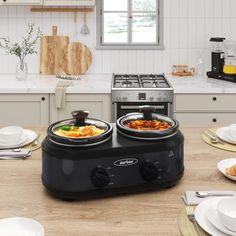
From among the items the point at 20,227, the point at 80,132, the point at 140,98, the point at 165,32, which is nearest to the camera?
the point at 20,227

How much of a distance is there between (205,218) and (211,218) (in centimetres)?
2

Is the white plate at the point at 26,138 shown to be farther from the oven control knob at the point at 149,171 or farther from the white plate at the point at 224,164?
the white plate at the point at 224,164

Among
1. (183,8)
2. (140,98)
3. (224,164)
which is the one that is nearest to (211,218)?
(224,164)

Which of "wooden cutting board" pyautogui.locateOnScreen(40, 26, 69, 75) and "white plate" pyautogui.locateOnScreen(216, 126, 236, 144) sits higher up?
"wooden cutting board" pyautogui.locateOnScreen(40, 26, 69, 75)

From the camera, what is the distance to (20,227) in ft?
3.68

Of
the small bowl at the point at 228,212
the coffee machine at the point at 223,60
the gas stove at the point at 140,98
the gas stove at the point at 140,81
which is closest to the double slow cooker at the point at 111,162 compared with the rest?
the small bowl at the point at 228,212

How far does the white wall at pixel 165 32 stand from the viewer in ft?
13.7

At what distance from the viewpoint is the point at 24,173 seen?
5.07ft

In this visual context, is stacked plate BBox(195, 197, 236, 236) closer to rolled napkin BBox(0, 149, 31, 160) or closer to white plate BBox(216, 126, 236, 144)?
white plate BBox(216, 126, 236, 144)

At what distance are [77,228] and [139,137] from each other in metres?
0.37

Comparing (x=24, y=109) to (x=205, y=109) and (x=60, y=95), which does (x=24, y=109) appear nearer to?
(x=60, y=95)

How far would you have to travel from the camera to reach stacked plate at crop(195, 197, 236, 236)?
111cm

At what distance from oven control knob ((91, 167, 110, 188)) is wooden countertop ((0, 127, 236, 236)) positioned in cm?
6

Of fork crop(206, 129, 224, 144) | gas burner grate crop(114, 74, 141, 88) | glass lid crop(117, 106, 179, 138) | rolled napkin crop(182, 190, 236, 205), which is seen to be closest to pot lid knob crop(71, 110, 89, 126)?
glass lid crop(117, 106, 179, 138)
